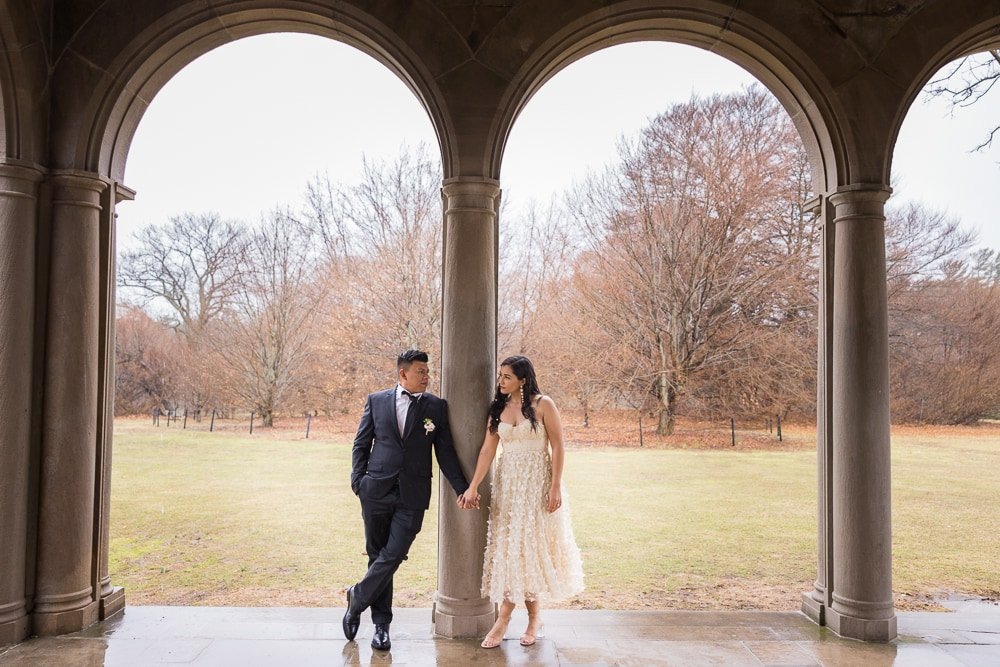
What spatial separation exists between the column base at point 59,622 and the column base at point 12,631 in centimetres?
7

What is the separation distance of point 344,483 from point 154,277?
4.11 m

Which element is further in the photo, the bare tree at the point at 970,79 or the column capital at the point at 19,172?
the bare tree at the point at 970,79

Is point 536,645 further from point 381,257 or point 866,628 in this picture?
point 381,257

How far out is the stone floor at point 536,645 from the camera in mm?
3459

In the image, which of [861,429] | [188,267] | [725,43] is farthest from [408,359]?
[188,267]

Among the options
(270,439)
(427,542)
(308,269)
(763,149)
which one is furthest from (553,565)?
(763,149)

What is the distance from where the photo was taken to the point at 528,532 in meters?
3.62

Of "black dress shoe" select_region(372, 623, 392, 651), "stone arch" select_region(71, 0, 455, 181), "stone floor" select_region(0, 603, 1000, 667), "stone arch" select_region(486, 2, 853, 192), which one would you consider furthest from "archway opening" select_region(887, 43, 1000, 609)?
"stone arch" select_region(71, 0, 455, 181)

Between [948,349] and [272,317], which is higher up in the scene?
[272,317]

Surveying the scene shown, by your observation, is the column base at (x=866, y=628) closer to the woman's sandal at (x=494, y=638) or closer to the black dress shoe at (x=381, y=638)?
the woman's sandal at (x=494, y=638)

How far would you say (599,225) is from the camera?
35.7 feet

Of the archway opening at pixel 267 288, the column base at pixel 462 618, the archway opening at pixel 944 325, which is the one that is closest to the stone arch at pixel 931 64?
the archway opening at pixel 944 325

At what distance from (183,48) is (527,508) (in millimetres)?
3569

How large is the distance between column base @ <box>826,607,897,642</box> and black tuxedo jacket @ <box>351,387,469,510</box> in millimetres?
2379
